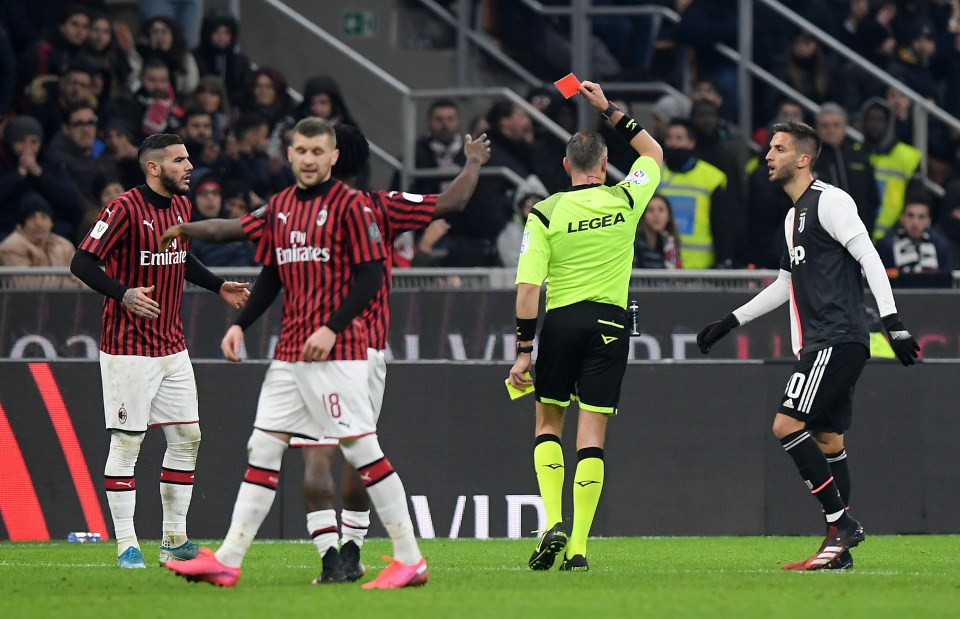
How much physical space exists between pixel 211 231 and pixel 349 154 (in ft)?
3.11

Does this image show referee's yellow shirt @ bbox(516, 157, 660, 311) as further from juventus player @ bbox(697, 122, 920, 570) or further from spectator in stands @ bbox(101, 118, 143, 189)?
spectator in stands @ bbox(101, 118, 143, 189)

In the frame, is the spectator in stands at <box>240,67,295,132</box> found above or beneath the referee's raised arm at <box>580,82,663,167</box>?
above

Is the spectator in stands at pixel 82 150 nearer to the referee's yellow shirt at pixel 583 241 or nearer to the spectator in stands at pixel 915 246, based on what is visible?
the referee's yellow shirt at pixel 583 241

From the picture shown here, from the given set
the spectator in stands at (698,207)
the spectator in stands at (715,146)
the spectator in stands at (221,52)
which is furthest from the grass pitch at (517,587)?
the spectator in stands at (221,52)

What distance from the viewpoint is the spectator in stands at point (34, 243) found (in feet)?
44.2

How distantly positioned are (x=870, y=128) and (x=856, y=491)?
5.58 metres

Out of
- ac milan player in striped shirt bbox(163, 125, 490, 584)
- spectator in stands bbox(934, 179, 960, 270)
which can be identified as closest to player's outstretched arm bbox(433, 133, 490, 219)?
ac milan player in striped shirt bbox(163, 125, 490, 584)

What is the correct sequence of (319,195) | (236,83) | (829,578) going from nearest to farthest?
(319,195) < (829,578) < (236,83)

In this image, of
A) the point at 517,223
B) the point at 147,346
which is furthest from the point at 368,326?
the point at 517,223

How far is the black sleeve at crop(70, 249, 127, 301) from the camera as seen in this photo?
925cm

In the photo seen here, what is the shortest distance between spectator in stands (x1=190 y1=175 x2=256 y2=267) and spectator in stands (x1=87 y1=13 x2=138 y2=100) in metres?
2.04

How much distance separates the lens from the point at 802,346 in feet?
30.6

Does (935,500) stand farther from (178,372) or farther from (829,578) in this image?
(178,372)

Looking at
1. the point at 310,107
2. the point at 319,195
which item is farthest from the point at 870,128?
the point at 319,195
